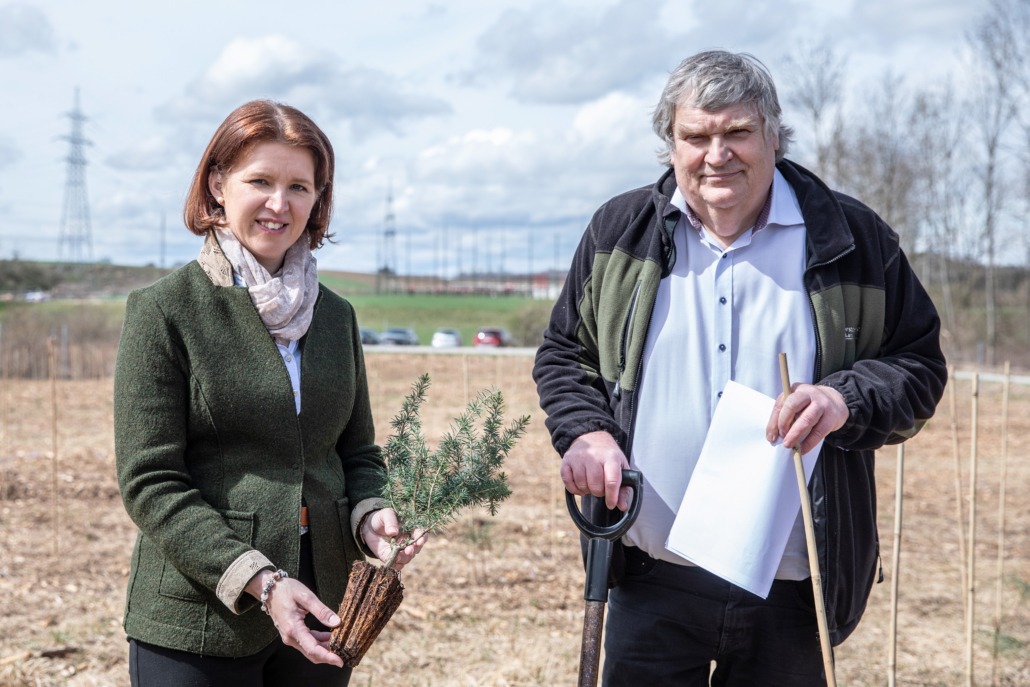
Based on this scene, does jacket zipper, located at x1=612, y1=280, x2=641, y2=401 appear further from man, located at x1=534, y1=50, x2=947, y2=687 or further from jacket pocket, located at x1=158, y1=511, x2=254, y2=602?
jacket pocket, located at x1=158, y1=511, x2=254, y2=602

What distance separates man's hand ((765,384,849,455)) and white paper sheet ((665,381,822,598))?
0.08m

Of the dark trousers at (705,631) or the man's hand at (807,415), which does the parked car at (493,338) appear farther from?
the man's hand at (807,415)

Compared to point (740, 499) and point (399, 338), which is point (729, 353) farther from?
point (399, 338)

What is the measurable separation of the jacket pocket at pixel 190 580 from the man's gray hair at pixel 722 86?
115 cm

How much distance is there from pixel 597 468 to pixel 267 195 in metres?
0.81

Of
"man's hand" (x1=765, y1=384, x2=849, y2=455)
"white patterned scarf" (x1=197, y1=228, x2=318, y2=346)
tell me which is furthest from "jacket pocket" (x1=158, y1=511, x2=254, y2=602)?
"man's hand" (x1=765, y1=384, x2=849, y2=455)

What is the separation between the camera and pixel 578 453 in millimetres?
1805

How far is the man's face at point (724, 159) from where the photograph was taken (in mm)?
1806

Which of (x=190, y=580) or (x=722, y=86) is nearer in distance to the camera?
(x=190, y=580)

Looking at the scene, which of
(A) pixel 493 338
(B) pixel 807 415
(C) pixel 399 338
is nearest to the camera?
(B) pixel 807 415

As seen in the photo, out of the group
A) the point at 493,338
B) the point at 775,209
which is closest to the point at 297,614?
the point at 775,209

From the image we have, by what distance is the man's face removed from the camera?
1806mm

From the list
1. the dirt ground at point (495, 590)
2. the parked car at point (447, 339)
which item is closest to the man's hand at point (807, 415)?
the dirt ground at point (495, 590)

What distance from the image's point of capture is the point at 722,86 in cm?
178
